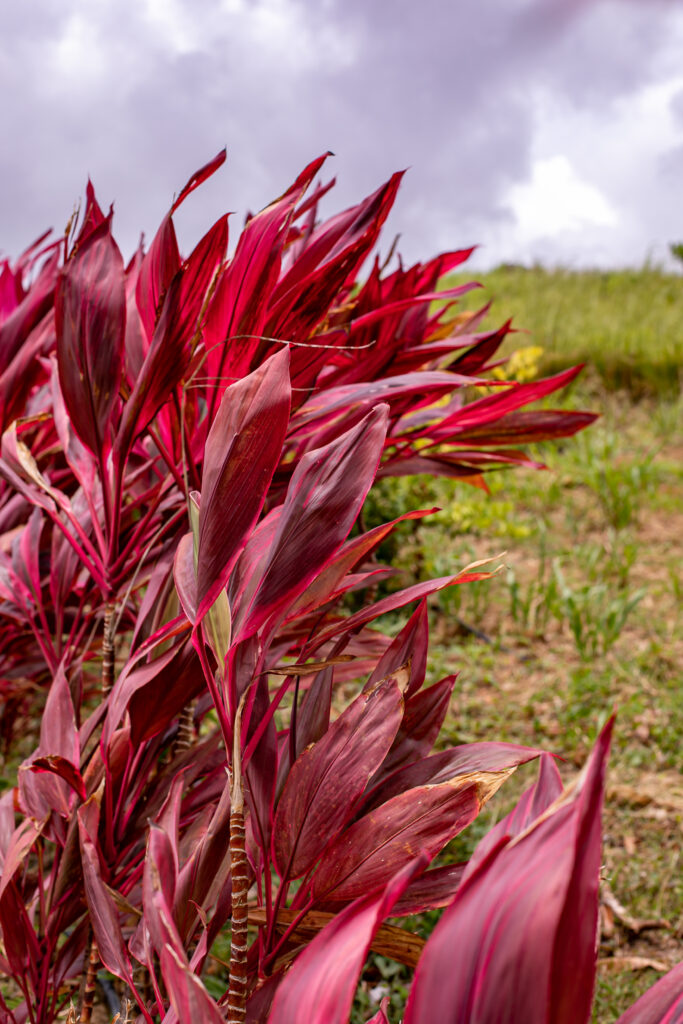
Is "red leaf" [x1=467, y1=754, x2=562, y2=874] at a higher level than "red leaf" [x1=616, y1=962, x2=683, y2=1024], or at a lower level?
higher

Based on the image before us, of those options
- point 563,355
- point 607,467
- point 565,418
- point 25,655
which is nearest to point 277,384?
point 565,418

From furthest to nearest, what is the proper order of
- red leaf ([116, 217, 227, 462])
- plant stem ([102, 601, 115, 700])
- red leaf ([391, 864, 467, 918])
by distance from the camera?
plant stem ([102, 601, 115, 700]), red leaf ([116, 217, 227, 462]), red leaf ([391, 864, 467, 918])

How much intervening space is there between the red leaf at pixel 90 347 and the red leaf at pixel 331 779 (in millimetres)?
334

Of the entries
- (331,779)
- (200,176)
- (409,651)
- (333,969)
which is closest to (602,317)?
(200,176)

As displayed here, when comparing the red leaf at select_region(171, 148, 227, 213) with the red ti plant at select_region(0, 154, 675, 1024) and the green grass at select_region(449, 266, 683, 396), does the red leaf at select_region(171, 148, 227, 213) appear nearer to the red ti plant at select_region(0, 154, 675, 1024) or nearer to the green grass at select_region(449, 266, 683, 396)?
the red ti plant at select_region(0, 154, 675, 1024)

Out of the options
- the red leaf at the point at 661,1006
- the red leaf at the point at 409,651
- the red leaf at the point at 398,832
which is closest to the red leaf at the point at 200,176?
the red leaf at the point at 409,651

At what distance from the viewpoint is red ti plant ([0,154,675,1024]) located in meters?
0.40

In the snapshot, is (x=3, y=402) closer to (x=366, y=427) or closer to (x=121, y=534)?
(x=121, y=534)

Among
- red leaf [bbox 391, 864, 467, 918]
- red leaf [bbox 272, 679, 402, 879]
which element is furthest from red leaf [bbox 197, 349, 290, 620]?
red leaf [bbox 391, 864, 467, 918]

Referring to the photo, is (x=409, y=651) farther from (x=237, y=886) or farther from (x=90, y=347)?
(x=90, y=347)

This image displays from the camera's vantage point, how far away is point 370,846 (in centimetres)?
44

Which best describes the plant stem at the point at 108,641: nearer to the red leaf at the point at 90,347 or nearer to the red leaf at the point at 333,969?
the red leaf at the point at 90,347

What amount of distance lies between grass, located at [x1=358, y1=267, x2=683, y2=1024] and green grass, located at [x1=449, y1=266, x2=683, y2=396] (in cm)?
55

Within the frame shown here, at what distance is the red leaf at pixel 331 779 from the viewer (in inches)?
17.8
